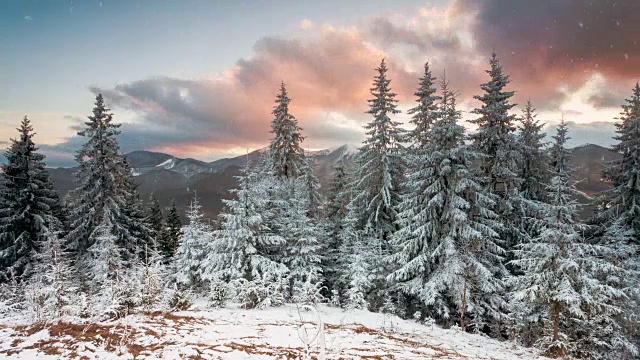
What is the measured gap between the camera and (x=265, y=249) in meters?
18.5

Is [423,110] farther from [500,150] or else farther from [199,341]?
[199,341]

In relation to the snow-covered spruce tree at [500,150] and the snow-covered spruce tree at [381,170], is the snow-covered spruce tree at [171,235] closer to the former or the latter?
the snow-covered spruce tree at [381,170]

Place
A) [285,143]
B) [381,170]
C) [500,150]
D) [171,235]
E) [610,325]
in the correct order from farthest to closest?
[171,235], [285,143], [381,170], [500,150], [610,325]

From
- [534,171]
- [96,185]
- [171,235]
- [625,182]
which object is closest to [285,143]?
[96,185]

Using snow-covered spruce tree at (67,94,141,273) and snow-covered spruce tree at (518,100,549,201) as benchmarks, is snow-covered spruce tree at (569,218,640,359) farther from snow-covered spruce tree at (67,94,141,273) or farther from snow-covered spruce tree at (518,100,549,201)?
snow-covered spruce tree at (67,94,141,273)

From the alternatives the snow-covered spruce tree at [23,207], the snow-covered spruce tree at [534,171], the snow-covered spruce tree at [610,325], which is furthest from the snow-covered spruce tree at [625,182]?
the snow-covered spruce tree at [23,207]

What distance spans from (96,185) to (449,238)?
24.1 m

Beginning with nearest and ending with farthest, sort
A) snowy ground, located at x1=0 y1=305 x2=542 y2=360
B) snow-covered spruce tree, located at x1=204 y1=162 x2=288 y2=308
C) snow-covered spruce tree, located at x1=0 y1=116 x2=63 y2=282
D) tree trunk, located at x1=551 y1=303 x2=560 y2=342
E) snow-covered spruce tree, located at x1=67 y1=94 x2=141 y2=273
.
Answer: snowy ground, located at x1=0 y1=305 x2=542 y2=360, tree trunk, located at x1=551 y1=303 x2=560 y2=342, snow-covered spruce tree, located at x1=204 y1=162 x2=288 y2=308, snow-covered spruce tree, located at x1=0 y1=116 x2=63 y2=282, snow-covered spruce tree, located at x1=67 y1=94 x2=141 y2=273

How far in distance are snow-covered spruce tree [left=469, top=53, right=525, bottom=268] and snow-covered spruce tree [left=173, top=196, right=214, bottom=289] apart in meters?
17.6

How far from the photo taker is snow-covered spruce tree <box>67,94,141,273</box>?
76.5 feet

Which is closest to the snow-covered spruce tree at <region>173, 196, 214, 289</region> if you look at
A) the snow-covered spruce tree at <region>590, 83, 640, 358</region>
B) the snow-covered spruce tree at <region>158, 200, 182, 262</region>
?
the snow-covered spruce tree at <region>158, 200, 182, 262</region>

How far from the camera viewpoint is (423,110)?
22.2 m

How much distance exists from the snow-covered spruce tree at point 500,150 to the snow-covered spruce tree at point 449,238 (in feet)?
6.69

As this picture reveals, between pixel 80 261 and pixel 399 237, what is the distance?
75.6 ft
